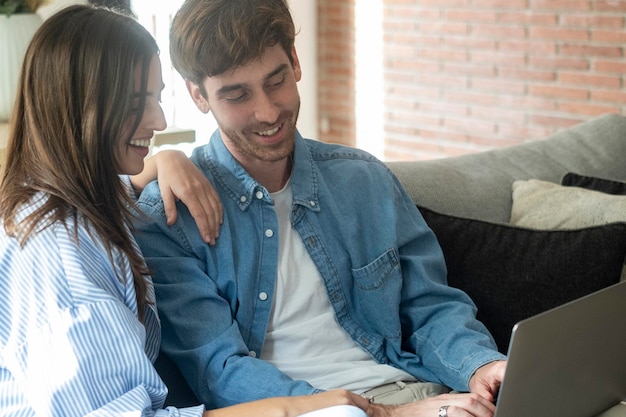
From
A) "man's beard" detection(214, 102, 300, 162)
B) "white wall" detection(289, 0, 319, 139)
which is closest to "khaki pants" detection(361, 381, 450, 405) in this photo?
"man's beard" detection(214, 102, 300, 162)

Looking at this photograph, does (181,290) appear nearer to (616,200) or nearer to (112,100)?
(112,100)

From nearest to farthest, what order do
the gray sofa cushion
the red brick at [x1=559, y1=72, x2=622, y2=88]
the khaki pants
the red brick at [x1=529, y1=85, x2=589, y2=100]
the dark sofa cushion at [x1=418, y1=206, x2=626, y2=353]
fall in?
the khaki pants < the dark sofa cushion at [x1=418, y1=206, x2=626, y2=353] < the gray sofa cushion < the red brick at [x1=559, y1=72, x2=622, y2=88] < the red brick at [x1=529, y1=85, x2=589, y2=100]

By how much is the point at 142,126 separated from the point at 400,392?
0.69 meters

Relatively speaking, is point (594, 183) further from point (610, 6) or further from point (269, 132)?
point (610, 6)

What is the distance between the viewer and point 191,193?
168 cm

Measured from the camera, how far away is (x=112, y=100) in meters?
1.39

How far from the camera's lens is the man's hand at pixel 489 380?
1.65 metres

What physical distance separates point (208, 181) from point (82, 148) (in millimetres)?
398

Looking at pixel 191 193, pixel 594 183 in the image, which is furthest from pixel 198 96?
pixel 594 183

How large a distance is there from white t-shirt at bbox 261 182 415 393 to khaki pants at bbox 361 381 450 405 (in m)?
0.01

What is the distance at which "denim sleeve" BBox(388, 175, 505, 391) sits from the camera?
69.5 inches

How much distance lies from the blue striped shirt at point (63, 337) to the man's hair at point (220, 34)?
503mm

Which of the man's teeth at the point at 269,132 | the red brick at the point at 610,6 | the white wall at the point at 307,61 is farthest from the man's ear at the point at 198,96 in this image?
the white wall at the point at 307,61

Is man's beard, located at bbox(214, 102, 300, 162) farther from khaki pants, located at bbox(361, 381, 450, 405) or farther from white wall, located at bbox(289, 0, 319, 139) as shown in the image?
white wall, located at bbox(289, 0, 319, 139)
